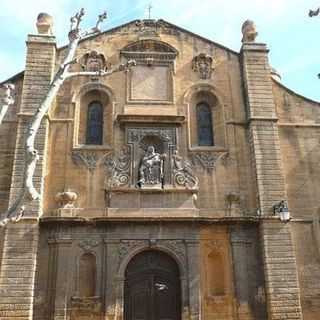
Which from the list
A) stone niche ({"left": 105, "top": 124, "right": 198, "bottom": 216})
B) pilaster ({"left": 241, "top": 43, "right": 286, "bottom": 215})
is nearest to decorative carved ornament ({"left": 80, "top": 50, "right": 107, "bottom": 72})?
stone niche ({"left": 105, "top": 124, "right": 198, "bottom": 216})

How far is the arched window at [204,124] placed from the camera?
15.6 meters

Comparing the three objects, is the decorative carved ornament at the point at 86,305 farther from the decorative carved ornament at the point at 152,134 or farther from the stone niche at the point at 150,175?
the decorative carved ornament at the point at 152,134

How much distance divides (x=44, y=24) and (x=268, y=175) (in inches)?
343

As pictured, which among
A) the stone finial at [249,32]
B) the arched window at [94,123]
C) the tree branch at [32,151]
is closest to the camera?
the tree branch at [32,151]

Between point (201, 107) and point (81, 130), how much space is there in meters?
3.99

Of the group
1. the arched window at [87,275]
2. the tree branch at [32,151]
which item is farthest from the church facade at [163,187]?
the tree branch at [32,151]

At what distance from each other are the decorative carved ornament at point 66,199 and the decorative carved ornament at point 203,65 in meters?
5.88

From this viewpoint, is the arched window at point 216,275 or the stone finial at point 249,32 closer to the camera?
the arched window at point 216,275

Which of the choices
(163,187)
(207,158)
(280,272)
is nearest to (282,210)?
(280,272)

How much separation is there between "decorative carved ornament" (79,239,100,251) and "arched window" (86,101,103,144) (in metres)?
3.24

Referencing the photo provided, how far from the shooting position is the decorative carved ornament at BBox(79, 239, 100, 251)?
44.6ft

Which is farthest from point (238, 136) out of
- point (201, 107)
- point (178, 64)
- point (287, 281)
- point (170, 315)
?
point (170, 315)

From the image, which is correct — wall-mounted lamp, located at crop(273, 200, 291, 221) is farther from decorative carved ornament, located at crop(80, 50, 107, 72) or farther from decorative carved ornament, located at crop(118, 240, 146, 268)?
decorative carved ornament, located at crop(80, 50, 107, 72)

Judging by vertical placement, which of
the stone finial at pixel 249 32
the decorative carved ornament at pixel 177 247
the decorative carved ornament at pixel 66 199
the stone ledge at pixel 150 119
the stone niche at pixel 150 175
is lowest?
the decorative carved ornament at pixel 177 247
